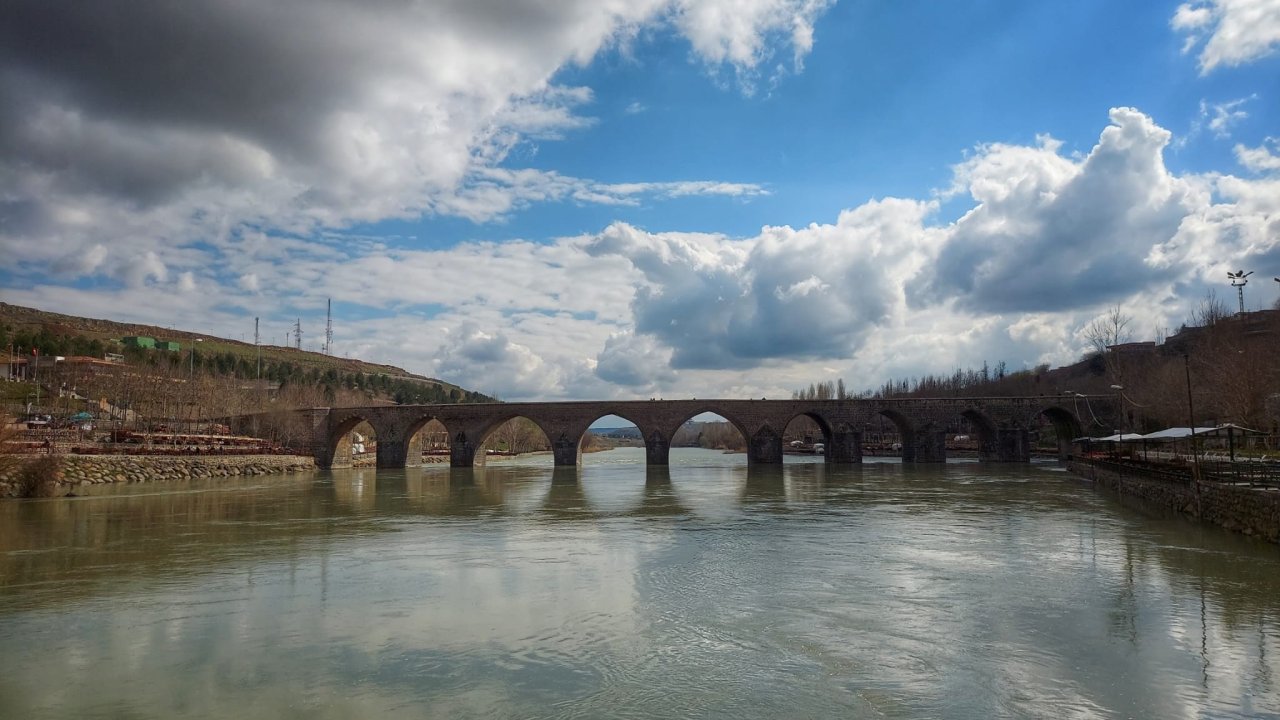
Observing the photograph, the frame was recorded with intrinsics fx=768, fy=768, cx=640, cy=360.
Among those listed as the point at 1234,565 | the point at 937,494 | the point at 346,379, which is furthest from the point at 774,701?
the point at 346,379

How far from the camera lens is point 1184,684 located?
7836 millimetres

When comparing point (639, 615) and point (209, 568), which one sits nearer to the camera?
point (639, 615)

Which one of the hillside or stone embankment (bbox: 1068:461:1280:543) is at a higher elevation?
the hillside

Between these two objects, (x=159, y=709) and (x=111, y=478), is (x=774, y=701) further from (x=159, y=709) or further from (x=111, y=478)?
(x=111, y=478)

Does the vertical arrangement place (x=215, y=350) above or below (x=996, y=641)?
above

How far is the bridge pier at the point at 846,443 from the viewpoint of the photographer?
58656 millimetres

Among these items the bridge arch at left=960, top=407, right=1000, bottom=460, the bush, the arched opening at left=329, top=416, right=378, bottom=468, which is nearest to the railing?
the bridge arch at left=960, top=407, right=1000, bottom=460

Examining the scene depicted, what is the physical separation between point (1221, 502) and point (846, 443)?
39.7 metres

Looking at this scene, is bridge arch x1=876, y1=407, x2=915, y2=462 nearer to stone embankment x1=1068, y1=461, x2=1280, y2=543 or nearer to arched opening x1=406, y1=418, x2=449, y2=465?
stone embankment x1=1068, y1=461, x2=1280, y2=543

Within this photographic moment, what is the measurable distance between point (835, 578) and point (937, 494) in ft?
66.9

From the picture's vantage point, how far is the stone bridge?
57438 mm

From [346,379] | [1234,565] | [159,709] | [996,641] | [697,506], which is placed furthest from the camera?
[346,379]

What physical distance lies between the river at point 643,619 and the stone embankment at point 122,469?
11209 millimetres

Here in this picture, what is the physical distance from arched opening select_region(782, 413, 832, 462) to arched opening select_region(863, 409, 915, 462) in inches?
170
